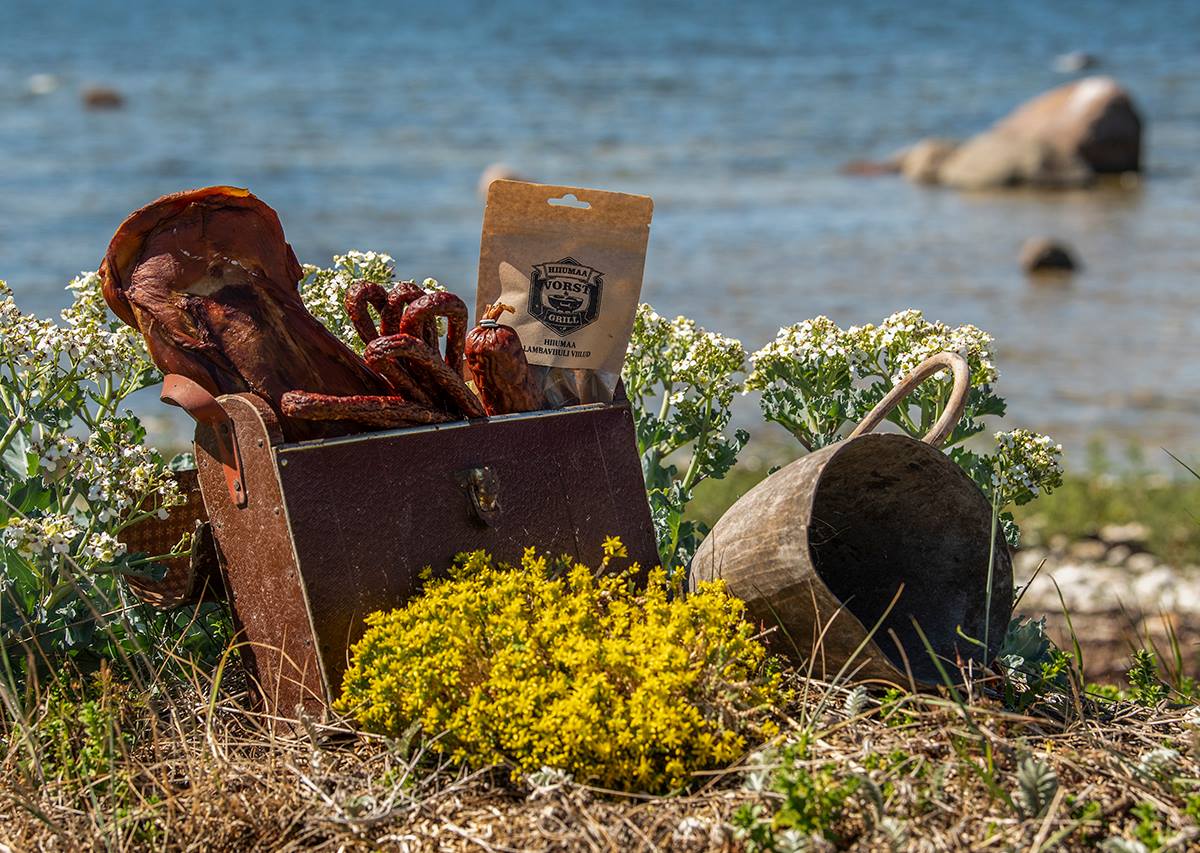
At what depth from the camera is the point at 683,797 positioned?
2408 millimetres

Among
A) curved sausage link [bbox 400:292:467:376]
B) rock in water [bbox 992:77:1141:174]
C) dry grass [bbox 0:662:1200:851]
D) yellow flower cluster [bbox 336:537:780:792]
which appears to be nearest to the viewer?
dry grass [bbox 0:662:1200:851]

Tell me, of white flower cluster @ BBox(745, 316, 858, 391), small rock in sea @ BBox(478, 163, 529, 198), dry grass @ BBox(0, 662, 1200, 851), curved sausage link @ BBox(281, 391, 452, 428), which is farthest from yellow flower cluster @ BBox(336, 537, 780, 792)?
small rock in sea @ BBox(478, 163, 529, 198)

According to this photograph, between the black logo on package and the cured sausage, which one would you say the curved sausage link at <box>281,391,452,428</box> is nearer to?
the cured sausage

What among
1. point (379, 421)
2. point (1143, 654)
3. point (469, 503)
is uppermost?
point (379, 421)

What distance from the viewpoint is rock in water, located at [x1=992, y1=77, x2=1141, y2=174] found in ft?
64.3

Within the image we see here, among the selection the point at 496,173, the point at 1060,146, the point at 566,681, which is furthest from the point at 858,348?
the point at 1060,146

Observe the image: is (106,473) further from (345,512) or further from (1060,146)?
(1060,146)

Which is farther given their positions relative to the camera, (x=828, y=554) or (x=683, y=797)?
(x=828, y=554)

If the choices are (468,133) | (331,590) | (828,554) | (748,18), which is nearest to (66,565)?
(331,590)

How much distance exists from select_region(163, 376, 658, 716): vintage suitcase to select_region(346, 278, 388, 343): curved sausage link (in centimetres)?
38

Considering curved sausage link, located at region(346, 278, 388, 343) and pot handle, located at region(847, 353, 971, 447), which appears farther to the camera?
curved sausage link, located at region(346, 278, 388, 343)

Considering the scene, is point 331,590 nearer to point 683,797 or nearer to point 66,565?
point 66,565

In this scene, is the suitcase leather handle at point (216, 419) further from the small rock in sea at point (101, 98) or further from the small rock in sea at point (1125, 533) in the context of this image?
the small rock in sea at point (101, 98)

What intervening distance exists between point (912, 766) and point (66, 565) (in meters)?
1.76
